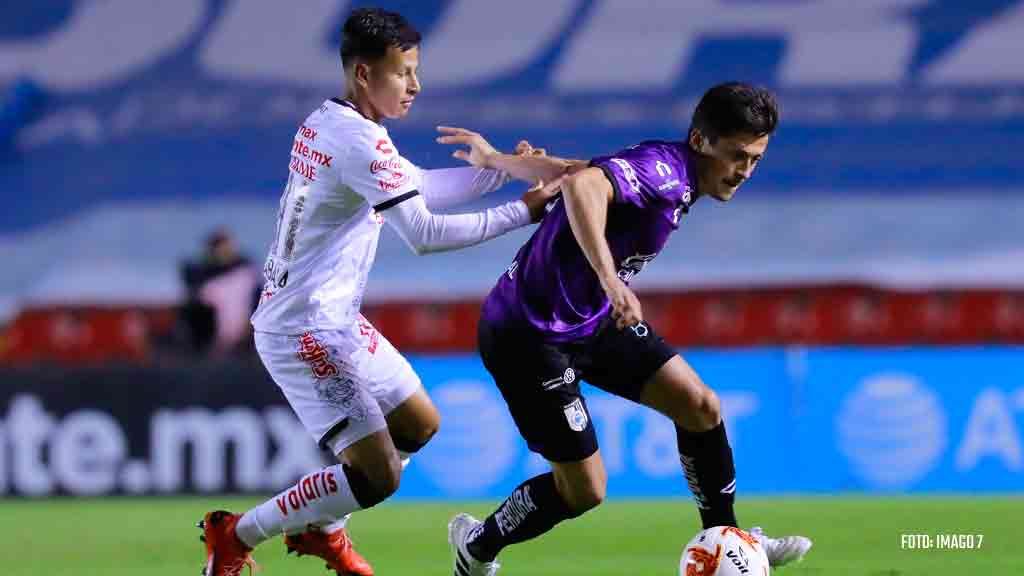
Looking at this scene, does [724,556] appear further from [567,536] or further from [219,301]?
[219,301]

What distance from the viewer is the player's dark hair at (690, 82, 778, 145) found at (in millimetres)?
6820

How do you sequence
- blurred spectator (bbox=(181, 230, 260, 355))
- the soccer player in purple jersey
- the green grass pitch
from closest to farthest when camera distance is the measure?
the soccer player in purple jersey
the green grass pitch
blurred spectator (bbox=(181, 230, 260, 355))

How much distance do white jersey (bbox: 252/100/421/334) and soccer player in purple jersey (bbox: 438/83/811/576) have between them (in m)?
0.41

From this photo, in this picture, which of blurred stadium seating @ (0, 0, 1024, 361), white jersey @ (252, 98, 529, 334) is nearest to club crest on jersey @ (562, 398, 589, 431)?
white jersey @ (252, 98, 529, 334)

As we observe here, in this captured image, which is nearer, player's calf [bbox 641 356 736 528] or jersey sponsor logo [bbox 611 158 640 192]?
jersey sponsor logo [bbox 611 158 640 192]

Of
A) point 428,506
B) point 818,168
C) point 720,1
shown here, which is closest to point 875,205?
point 818,168

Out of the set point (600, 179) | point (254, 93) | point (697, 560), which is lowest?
point (697, 560)

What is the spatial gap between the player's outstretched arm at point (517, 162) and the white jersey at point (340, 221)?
0.21m

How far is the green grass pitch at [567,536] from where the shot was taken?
8453mm

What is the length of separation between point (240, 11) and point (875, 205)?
6892 millimetres

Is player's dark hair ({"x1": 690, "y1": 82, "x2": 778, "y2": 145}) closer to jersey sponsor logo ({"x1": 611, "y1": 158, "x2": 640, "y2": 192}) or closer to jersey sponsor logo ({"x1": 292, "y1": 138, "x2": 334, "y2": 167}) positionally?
jersey sponsor logo ({"x1": 611, "y1": 158, "x2": 640, "y2": 192})

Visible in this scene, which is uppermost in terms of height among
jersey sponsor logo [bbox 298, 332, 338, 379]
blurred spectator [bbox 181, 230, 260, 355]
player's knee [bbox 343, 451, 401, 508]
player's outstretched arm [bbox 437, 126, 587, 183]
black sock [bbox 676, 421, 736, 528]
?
blurred spectator [bbox 181, 230, 260, 355]

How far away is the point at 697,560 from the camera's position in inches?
265

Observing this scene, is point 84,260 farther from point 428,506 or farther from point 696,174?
point 696,174
